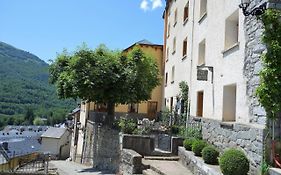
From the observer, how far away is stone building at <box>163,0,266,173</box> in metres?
9.11

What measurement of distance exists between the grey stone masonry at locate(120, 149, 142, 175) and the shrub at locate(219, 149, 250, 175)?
172 inches

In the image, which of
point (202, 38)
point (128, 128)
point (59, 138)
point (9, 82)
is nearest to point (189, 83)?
point (202, 38)

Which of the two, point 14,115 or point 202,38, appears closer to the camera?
point 202,38

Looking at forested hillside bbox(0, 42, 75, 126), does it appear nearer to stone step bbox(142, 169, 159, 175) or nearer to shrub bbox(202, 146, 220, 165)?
stone step bbox(142, 169, 159, 175)

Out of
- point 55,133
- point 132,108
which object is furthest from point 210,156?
point 55,133

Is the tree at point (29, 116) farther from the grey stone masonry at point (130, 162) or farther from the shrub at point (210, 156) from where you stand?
the shrub at point (210, 156)

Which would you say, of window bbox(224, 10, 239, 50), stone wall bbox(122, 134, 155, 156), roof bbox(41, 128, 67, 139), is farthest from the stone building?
roof bbox(41, 128, 67, 139)

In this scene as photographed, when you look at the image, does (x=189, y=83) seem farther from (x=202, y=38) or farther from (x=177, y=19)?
(x=177, y=19)

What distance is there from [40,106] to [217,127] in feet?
412

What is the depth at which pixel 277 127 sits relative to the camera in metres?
7.95

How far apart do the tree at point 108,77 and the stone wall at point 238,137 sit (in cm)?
685

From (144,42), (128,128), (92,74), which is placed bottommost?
(128,128)

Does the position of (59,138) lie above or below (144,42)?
below

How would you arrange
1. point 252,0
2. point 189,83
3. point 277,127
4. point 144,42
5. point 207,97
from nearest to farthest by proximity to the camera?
point 277,127 → point 252,0 → point 207,97 → point 189,83 → point 144,42
